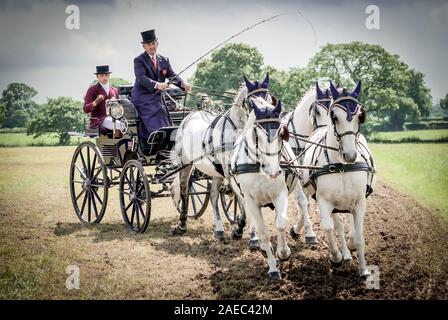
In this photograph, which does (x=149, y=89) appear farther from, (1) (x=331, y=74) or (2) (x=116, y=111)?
(1) (x=331, y=74)

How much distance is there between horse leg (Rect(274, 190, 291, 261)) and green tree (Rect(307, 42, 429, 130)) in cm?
2981

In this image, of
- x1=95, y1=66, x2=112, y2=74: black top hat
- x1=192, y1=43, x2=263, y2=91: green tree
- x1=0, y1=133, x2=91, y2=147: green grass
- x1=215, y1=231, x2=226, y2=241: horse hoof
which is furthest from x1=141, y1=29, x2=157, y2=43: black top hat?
x1=0, y1=133, x2=91, y2=147: green grass

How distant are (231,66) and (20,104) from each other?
2225cm

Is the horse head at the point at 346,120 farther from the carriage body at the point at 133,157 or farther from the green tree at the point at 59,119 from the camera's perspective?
the green tree at the point at 59,119

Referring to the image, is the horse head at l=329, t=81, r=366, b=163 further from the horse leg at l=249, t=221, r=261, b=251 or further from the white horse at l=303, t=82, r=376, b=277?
the horse leg at l=249, t=221, r=261, b=251

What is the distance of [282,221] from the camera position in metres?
6.30

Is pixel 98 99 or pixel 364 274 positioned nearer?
pixel 364 274

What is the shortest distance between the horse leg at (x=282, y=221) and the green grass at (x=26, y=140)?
115ft

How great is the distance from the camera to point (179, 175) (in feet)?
30.9

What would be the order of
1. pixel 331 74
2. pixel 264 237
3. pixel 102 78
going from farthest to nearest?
pixel 331 74, pixel 102 78, pixel 264 237

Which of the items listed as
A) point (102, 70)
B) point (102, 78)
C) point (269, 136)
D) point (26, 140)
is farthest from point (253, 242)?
point (26, 140)

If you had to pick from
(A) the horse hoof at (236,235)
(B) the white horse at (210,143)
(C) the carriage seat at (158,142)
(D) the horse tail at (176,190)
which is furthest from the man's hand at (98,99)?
(A) the horse hoof at (236,235)
